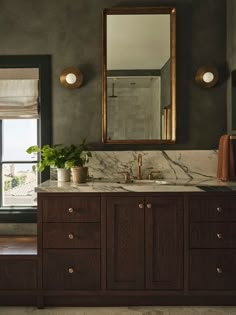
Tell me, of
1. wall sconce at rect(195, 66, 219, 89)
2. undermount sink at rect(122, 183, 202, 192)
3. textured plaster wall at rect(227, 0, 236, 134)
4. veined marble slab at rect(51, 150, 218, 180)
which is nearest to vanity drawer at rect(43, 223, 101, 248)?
undermount sink at rect(122, 183, 202, 192)

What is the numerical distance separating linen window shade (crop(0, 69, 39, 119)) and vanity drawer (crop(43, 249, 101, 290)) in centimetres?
132

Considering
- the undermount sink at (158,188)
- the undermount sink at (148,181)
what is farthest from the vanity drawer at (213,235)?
the undermount sink at (148,181)

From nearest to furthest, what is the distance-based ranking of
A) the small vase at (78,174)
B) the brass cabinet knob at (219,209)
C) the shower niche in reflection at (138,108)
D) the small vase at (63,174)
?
the brass cabinet knob at (219,209) < the small vase at (78,174) < the small vase at (63,174) < the shower niche in reflection at (138,108)

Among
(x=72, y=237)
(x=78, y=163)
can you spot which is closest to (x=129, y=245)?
(x=72, y=237)

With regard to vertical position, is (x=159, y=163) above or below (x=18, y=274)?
above

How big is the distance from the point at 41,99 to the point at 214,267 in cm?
199

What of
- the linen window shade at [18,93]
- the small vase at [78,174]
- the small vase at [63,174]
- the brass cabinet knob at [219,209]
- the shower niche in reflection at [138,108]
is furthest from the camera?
the linen window shade at [18,93]

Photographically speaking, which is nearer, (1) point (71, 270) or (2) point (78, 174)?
(1) point (71, 270)

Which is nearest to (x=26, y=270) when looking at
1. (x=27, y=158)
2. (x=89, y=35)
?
(x=27, y=158)

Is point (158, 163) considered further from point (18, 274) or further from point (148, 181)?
point (18, 274)

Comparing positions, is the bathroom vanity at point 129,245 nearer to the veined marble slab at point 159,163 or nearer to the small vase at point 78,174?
the small vase at point 78,174

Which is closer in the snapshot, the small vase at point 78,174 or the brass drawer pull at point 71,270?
the brass drawer pull at point 71,270

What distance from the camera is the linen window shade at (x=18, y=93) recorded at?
150 inches

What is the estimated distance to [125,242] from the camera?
3178mm
